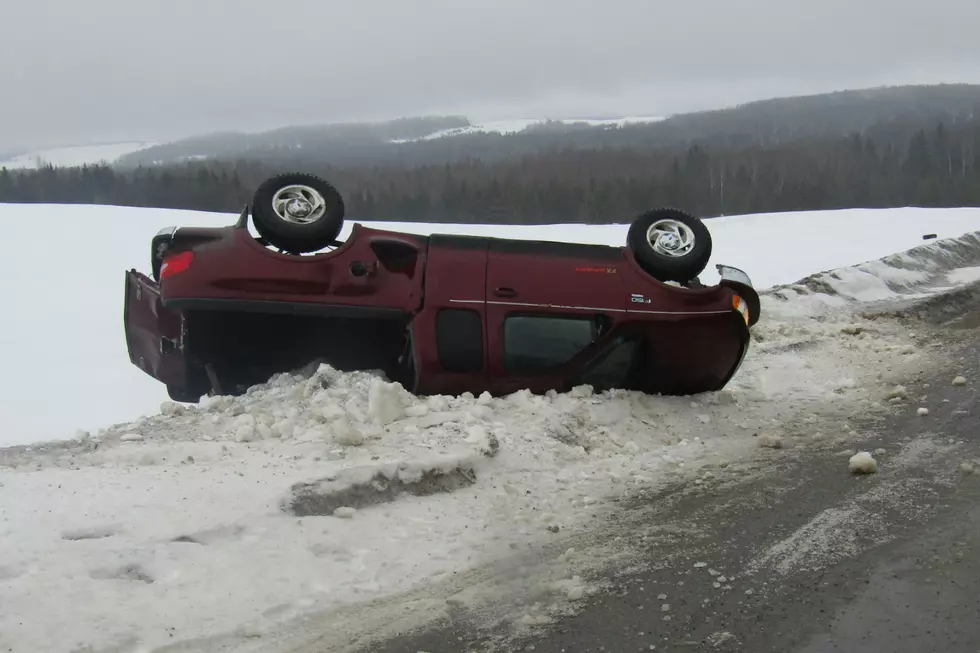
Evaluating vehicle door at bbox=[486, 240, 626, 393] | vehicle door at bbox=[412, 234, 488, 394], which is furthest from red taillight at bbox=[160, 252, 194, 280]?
vehicle door at bbox=[486, 240, 626, 393]

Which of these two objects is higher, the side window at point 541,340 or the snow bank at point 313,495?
the side window at point 541,340

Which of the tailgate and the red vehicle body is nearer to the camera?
the red vehicle body

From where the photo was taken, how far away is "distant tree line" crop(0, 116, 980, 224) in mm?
69625

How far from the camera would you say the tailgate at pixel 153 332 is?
6.77m

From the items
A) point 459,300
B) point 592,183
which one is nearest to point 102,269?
point 459,300

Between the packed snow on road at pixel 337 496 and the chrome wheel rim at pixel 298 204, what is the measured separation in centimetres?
119

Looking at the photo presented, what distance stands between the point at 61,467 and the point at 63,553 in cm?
127

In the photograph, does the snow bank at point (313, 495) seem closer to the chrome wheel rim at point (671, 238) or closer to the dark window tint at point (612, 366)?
the dark window tint at point (612, 366)

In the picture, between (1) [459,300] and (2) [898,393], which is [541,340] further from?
(2) [898,393]

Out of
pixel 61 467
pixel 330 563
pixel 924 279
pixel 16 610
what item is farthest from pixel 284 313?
pixel 924 279

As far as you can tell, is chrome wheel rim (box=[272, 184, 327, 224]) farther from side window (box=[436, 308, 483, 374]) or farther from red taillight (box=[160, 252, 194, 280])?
side window (box=[436, 308, 483, 374])

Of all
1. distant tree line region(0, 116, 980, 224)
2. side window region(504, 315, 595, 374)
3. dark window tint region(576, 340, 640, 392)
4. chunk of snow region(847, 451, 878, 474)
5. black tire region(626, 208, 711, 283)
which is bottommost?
chunk of snow region(847, 451, 878, 474)

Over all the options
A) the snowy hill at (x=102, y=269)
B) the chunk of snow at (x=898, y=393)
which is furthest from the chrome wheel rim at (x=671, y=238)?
the snowy hill at (x=102, y=269)

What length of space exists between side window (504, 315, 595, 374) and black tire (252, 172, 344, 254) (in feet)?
5.29
